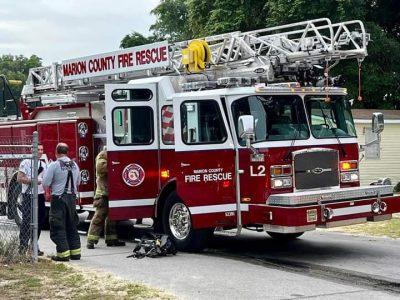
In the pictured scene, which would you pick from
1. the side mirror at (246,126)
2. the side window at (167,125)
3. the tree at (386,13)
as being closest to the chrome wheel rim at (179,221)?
the side window at (167,125)

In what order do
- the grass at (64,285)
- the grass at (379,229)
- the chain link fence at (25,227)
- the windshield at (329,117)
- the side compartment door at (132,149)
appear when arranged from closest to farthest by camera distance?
1. the grass at (64,285)
2. the chain link fence at (25,227)
3. the windshield at (329,117)
4. the side compartment door at (132,149)
5. the grass at (379,229)

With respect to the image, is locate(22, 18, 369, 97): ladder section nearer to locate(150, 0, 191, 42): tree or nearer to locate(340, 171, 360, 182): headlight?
locate(340, 171, 360, 182): headlight

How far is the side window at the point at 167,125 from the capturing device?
10.7 metres

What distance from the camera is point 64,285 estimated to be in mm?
7656

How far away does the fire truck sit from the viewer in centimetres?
946

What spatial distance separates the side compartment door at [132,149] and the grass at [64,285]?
2.18m

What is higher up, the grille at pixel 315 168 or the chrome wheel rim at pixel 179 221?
the grille at pixel 315 168

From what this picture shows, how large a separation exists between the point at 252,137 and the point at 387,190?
2456 millimetres

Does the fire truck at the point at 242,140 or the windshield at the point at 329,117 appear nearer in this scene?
the fire truck at the point at 242,140

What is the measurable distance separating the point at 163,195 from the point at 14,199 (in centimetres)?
377

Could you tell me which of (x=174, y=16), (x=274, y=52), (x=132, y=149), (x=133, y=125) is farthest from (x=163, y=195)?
(x=174, y=16)

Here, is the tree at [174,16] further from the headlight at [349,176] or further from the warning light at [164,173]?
the headlight at [349,176]

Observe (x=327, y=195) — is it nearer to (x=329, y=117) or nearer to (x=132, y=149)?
(x=329, y=117)

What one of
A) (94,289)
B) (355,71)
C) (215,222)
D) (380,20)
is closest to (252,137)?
(215,222)
